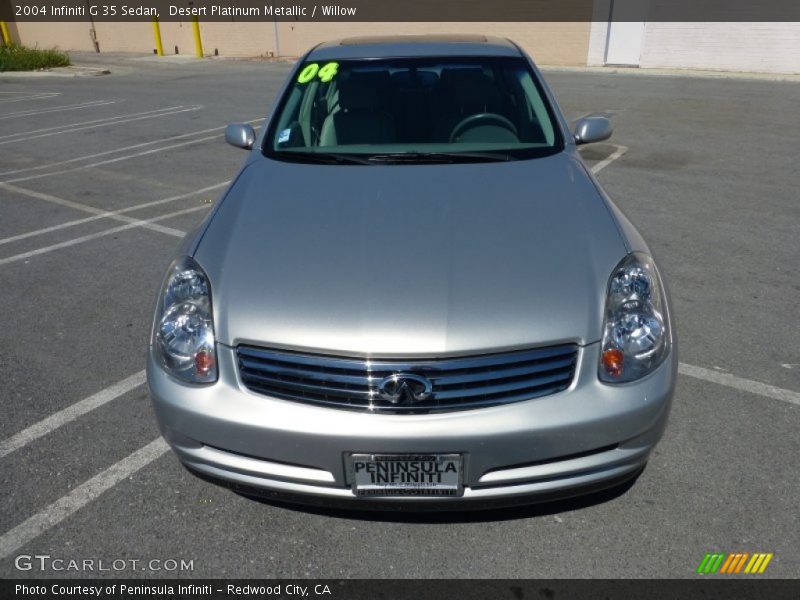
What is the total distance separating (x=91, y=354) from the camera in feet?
12.2

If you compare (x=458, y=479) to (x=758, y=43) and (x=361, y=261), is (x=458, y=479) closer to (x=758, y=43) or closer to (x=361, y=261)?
(x=361, y=261)

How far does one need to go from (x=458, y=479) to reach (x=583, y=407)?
1.49 ft

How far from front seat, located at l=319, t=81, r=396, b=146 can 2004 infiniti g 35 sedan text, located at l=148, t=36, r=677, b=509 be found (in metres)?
0.79

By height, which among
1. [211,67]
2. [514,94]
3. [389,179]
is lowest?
[211,67]

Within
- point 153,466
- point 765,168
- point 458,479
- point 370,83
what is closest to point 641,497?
point 458,479

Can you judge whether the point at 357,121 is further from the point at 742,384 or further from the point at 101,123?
the point at 101,123

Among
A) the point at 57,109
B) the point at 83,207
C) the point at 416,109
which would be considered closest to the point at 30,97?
the point at 57,109

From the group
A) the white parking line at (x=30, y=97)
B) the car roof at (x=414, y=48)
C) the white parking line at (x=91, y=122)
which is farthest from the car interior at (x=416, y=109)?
the white parking line at (x=30, y=97)

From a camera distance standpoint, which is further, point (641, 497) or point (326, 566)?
point (641, 497)

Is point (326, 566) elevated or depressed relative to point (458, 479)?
depressed

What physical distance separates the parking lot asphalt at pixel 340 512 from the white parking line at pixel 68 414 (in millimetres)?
11

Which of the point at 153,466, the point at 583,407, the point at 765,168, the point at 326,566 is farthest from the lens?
the point at 765,168

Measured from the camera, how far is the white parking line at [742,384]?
3197mm

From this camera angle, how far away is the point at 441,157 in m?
3.18
